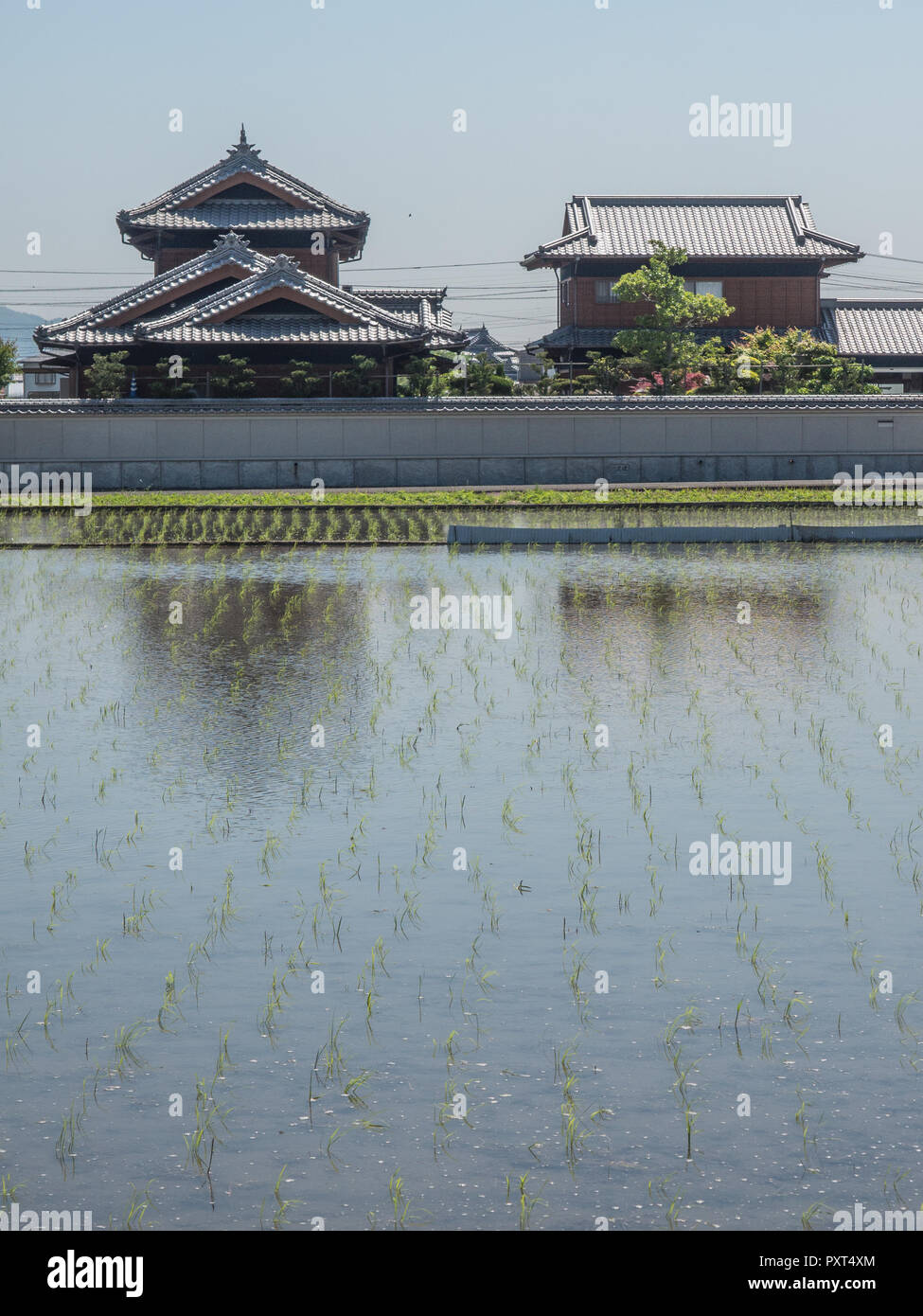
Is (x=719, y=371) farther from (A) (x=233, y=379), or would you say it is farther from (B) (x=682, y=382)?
(A) (x=233, y=379)

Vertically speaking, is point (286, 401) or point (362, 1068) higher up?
point (286, 401)

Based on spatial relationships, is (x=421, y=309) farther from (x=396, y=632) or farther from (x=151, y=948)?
(x=151, y=948)

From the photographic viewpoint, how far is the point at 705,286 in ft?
190

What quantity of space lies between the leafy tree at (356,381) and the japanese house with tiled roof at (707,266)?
16336 mm

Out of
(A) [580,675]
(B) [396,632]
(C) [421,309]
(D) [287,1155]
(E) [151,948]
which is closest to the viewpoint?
(D) [287,1155]

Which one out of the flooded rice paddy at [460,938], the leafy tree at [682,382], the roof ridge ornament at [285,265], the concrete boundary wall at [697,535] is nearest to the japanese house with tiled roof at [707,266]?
the leafy tree at [682,382]

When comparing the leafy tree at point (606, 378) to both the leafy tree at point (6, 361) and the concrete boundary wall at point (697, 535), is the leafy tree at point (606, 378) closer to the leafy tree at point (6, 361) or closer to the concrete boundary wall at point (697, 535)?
the leafy tree at point (6, 361)

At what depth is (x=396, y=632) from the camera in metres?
16.0

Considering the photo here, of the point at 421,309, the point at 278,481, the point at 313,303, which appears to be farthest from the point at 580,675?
the point at 421,309

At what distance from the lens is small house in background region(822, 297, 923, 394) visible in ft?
194

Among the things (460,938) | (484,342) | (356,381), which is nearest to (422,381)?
(356,381)

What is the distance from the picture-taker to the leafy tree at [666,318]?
50031mm

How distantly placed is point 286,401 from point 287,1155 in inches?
1412
